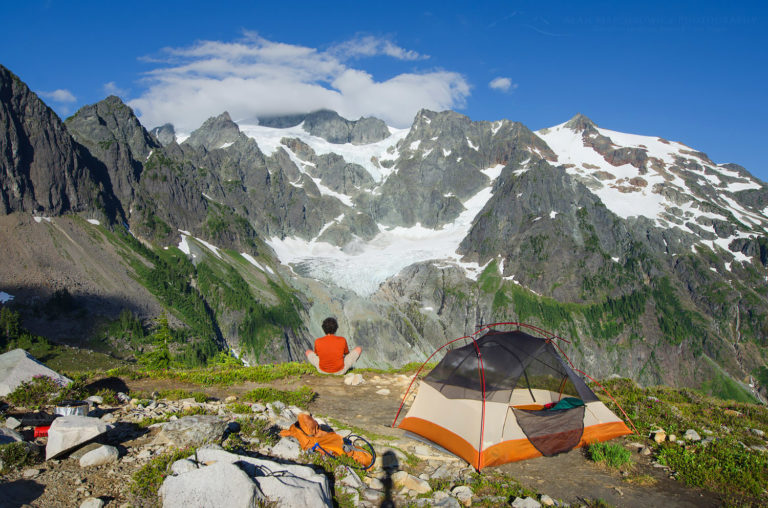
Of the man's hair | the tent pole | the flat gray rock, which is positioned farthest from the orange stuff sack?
the man's hair

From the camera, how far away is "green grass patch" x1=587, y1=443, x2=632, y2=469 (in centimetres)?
1319

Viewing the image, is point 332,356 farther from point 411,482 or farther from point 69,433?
point 69,433

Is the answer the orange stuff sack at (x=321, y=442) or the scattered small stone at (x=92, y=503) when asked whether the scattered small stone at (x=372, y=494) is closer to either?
the orange stuff sack at (x=321, y=442)

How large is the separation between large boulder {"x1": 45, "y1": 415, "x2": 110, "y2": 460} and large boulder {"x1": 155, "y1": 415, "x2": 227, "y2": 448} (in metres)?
1.49

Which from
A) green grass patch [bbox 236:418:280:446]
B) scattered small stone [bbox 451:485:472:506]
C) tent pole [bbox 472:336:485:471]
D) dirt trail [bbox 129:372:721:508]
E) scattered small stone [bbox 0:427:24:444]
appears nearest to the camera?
scattered small stone [bbox 0:427:24:444]

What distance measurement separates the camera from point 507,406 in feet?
48.4

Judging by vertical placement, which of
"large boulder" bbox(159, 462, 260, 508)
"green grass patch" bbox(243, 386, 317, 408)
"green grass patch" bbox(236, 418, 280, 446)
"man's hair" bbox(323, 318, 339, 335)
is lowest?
"green grass patch" bbox(243, 386, 317, 408)

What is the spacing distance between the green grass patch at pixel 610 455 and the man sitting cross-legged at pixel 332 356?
11.5 meters

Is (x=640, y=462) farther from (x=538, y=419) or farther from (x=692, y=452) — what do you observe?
(x=538, y=419)

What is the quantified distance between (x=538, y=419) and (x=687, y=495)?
4158 millimetres

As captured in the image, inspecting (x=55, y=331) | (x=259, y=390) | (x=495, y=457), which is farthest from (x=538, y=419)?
(x=55, y=331)

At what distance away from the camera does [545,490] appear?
12109 millimetres

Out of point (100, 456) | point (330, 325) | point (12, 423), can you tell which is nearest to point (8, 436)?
point (12, 423)

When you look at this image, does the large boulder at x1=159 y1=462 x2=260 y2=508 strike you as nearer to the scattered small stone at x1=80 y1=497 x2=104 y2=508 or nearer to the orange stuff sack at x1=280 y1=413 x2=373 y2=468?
the scattered small stone at x1=80 y1=497 x2=104 y2=508
